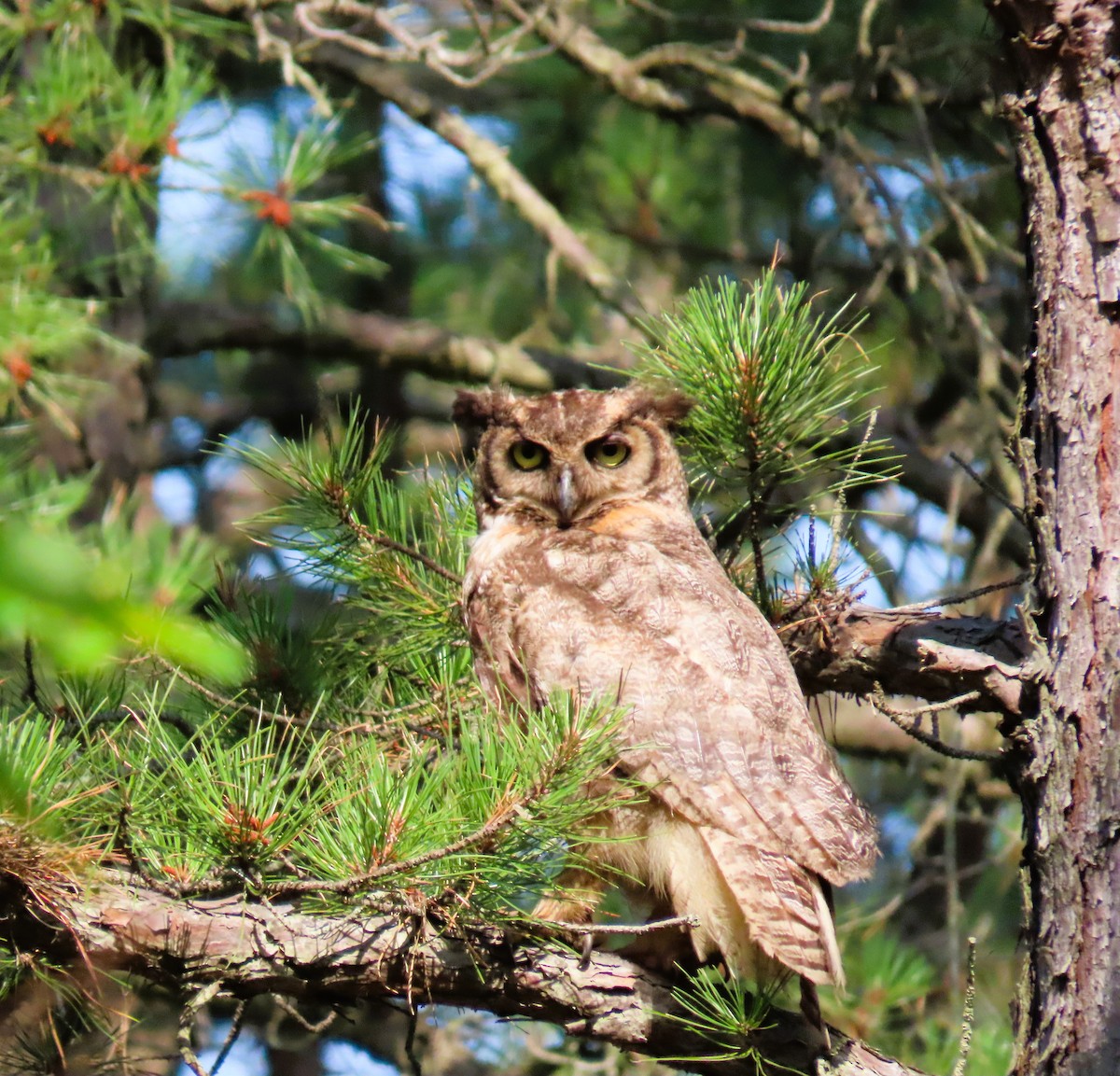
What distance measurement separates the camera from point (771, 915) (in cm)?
199

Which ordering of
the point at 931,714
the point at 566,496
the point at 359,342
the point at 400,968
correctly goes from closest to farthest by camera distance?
the point at 400,968 → the point at 931,714 → the point at 566,496 → the point at 359,342

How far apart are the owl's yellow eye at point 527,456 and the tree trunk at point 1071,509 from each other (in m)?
1.22

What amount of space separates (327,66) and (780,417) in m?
2.55

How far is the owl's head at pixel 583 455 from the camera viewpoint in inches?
109

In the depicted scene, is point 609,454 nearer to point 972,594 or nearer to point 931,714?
point 972,594

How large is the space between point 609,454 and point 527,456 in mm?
189

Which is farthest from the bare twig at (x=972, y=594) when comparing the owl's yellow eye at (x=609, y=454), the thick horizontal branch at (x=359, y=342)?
the thick horizontal branch at (x=359, y=342)

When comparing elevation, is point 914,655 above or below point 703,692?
above

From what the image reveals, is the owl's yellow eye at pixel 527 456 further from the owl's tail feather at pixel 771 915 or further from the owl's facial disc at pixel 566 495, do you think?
the owl's tail feather at pixel 771 915

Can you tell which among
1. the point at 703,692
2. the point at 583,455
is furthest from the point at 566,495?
the point at 703,692

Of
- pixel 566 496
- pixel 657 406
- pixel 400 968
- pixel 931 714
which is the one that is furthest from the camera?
pixel 657 406

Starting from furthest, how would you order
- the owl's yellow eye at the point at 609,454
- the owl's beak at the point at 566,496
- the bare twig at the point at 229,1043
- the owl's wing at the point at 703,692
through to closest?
the owl's yellow eye at the point at 609,454, the owl's beak at the point at 566,496, the owl's wing at the point at 703,692, the bare twig at the point at 229,1043

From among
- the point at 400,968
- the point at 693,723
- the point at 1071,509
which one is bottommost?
the point at 400,968

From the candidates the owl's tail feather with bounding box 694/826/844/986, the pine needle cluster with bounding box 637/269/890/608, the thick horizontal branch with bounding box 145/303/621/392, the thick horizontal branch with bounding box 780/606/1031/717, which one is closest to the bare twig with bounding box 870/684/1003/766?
the thick horizontal branch with bounding box 780/606/1031/717
